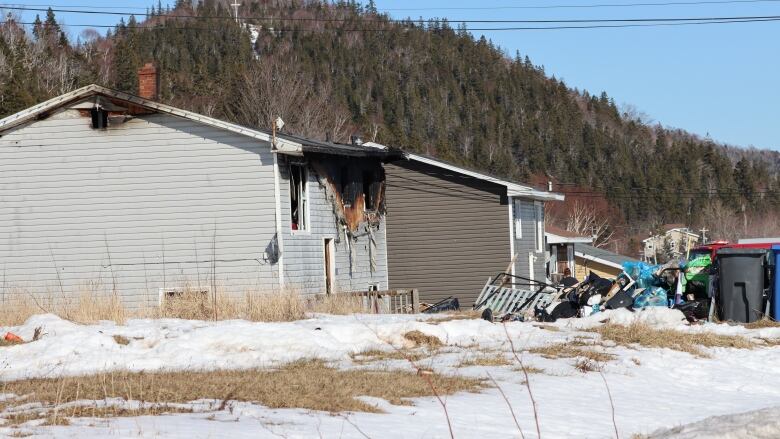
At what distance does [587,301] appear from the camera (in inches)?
810

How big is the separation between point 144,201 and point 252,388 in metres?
18.0

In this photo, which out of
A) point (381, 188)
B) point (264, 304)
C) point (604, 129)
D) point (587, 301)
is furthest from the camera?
point (604, 129)

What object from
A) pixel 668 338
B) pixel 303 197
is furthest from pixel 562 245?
pixel 668 338

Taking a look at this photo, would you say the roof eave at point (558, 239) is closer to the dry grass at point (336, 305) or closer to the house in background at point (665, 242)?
the dry grass at point (336, 305)

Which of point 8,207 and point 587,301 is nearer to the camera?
point 587,301

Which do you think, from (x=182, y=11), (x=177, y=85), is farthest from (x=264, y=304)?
(x=182, y=11)

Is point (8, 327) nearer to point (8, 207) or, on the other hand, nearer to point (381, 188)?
point (8, 207)

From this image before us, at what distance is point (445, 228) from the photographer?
3475cm

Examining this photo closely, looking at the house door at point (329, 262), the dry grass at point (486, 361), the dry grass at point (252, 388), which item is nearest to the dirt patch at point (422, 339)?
the dry grass at point (486, 361)

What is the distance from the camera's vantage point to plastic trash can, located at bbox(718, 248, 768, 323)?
19516 mm

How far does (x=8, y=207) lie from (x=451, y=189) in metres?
13.4

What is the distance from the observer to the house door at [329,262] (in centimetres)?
2970

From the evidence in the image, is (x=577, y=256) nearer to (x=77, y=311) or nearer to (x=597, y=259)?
(x=597, y=259)

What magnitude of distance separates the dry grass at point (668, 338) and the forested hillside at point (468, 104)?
64.1 m
